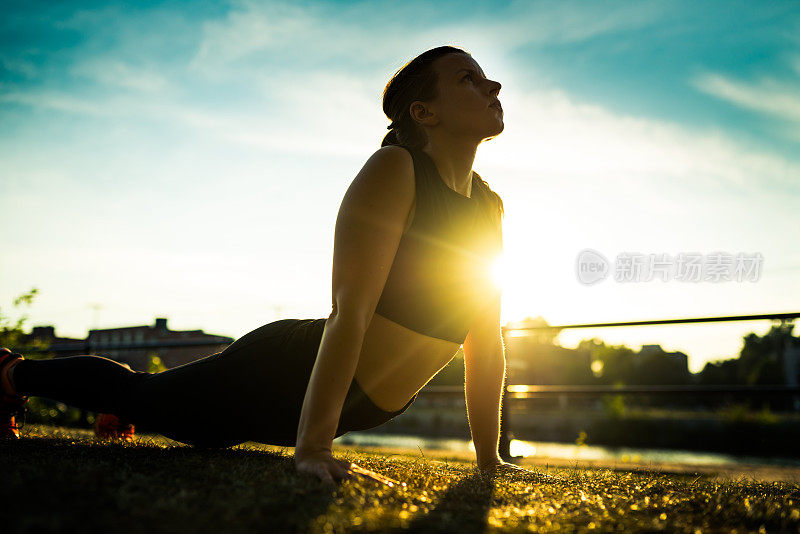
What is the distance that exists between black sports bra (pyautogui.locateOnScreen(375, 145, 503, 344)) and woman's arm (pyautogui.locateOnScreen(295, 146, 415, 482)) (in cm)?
6

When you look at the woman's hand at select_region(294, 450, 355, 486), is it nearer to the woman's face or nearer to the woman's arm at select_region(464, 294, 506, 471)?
the woman's arm at select_region(464, 294, 506, 471)

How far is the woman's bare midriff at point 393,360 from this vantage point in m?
1.54

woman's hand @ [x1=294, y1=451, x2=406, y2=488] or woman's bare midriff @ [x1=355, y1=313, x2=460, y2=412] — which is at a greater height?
woman's bare midriff @ [x1=355, y1=313, x2=460, y2=412]

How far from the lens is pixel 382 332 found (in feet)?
5.05

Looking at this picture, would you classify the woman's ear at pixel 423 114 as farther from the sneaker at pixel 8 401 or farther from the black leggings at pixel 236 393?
the sneaker at pixel 8 401

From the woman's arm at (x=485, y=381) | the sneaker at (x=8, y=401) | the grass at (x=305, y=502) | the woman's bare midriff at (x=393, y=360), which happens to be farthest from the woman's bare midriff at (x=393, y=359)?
the sneaker at (x=8, y=401)

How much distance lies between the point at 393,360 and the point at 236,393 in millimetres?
523

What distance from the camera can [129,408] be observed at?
5.93 ft

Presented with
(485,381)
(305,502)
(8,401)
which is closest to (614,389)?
(485,381)

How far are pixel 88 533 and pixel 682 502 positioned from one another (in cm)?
126

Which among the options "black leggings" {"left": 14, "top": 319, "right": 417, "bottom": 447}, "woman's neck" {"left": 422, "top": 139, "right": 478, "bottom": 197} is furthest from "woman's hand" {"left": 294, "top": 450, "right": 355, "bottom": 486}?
"woman's neck" {"left": 422, "top": 139, "right": 478, "bottom": 197}

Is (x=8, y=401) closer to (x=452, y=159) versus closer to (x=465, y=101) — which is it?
(x=452, y=159)

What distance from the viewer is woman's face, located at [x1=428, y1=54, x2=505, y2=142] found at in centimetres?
176

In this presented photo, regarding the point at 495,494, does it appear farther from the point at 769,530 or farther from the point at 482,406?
the point at 482,406
